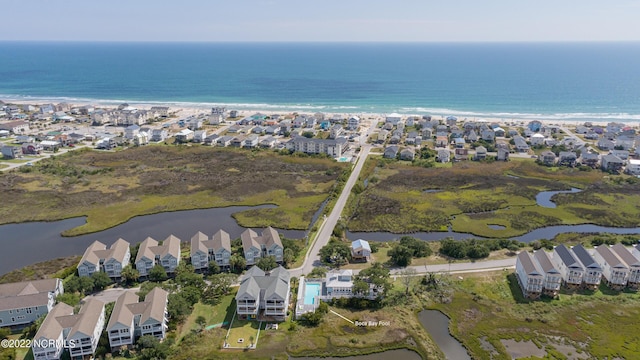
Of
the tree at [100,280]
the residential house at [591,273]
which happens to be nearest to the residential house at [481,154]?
the residential house at [591,273]

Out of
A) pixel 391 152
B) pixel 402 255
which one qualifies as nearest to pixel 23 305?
pixel 402 255

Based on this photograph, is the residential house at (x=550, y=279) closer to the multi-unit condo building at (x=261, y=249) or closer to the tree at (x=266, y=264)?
the multi-unit condo building at (x=261, y=249)


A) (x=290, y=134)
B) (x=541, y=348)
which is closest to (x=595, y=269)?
(x=541, y=348)

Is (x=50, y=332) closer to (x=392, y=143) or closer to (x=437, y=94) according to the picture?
(x=392, y=143)

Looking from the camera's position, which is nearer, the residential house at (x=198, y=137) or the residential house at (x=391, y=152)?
the residential house at (x=391, y=152)

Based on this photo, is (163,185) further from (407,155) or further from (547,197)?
(547,197)
